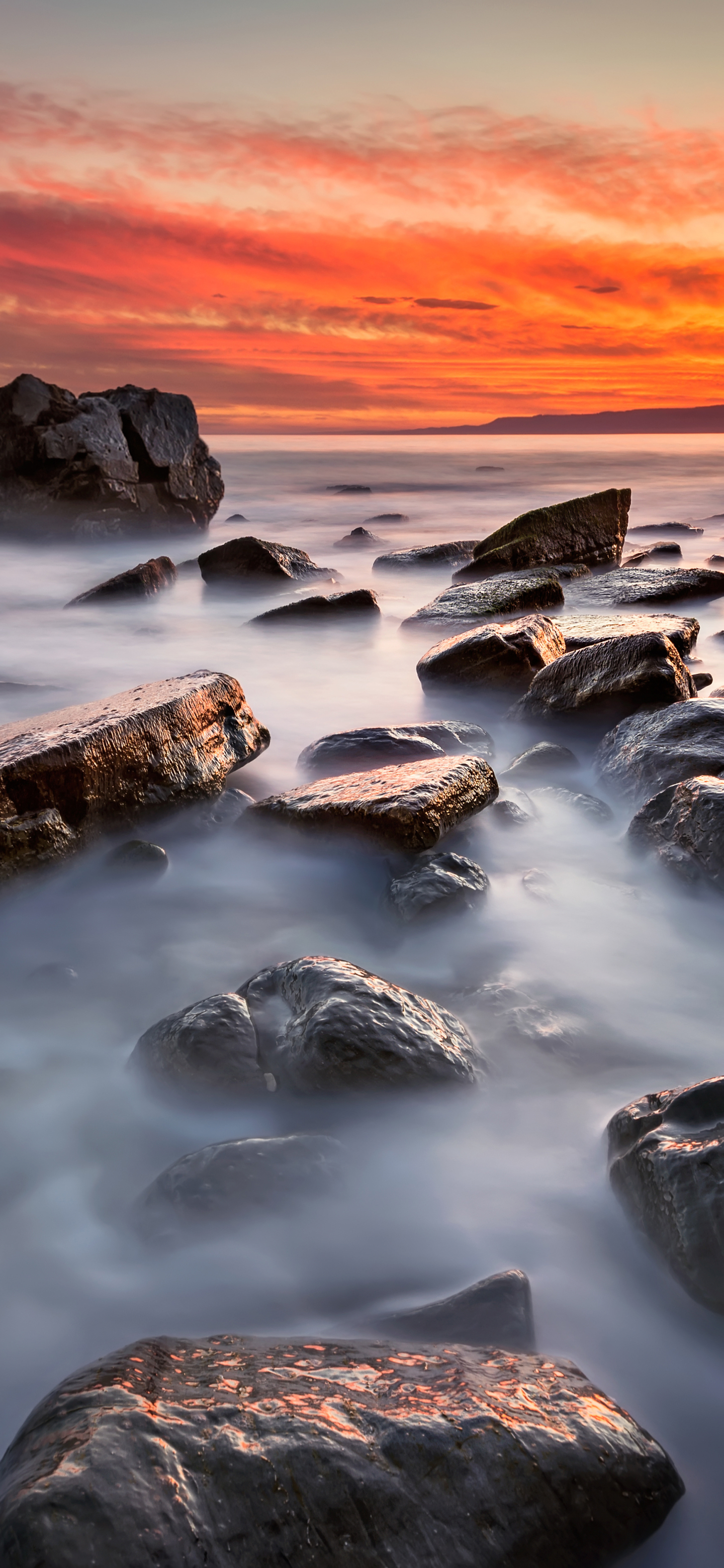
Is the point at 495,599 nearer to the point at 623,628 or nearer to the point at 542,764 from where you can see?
the point at 623,628

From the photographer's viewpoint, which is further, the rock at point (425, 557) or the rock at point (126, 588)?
the rock at point (425, 557)

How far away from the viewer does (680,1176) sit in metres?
1.79

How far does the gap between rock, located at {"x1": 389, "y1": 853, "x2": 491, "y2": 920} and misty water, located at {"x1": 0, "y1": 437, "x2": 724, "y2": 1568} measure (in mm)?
60

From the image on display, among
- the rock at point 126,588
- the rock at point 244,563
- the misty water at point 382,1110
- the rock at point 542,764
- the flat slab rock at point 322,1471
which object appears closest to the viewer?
the flat slab rock at point 322,1471

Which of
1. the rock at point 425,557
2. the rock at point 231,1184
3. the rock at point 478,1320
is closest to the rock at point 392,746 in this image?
the rock at point 231,1184

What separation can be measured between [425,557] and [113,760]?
9.11 meters

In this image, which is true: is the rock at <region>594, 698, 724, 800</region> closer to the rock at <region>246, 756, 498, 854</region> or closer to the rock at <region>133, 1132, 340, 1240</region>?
the rock at <region>246, 756, 498, 854</region>

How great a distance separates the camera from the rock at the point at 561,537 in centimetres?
990

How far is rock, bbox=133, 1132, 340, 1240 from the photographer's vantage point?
77.9 inches

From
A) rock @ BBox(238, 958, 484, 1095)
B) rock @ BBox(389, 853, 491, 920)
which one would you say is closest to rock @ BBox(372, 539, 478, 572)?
rock @ BBox(389, 853, 491, 920)

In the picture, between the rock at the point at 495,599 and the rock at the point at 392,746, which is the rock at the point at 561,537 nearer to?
the rock at the point at 495,599

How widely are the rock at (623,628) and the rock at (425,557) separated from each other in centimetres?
531

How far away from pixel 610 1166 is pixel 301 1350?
2.87 feet

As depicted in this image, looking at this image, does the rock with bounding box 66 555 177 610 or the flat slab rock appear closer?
the flat slab rock
